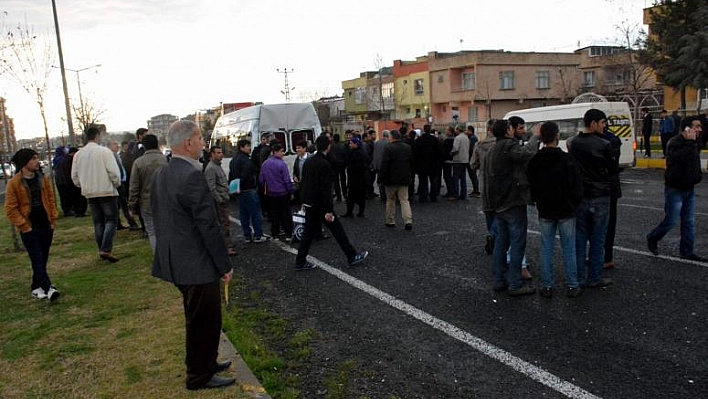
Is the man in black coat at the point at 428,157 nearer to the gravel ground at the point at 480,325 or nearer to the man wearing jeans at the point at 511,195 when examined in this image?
the gravel ground at the point at 480,325

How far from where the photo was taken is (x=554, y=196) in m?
5.72

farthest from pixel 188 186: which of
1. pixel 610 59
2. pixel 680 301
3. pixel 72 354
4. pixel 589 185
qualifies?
pixel 610 59

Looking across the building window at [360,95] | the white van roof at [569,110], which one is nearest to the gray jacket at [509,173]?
the white van roof at [569,110]

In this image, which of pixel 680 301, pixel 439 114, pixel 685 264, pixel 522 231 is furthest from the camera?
pixel 439 114

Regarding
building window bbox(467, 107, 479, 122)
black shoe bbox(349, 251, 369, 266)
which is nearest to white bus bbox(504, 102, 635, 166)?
black shoe bbox(349, 251, 369, 266)

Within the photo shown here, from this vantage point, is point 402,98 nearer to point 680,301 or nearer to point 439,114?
point 439,114

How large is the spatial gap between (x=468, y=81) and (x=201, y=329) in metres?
50.6

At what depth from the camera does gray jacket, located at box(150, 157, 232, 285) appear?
12.4ft

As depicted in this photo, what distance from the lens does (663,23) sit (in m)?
29.3

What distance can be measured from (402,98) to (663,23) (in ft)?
110

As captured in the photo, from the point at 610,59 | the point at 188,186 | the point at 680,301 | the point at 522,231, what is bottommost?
the point at 680,301

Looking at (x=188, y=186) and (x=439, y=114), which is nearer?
(x=188, y=186)

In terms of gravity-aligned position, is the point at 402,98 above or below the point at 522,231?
above

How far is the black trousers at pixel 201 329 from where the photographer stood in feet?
13.0
